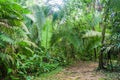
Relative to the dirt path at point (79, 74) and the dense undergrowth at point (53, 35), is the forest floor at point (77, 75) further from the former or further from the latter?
the dense undergrowth at point (53, 35)

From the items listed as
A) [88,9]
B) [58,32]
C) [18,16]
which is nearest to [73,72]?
[58,32]

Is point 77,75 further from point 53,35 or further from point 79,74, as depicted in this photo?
point 53,35

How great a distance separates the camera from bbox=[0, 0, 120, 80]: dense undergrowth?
570cm

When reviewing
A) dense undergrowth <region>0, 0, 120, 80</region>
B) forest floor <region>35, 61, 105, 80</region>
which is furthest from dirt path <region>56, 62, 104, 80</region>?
dense undergrowth <region>0, 0, 120, 80</region>

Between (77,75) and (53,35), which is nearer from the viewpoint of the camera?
(77,75)

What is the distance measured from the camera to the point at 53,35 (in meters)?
8.45

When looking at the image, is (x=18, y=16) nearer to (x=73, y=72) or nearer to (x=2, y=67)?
(x=2, y=67)

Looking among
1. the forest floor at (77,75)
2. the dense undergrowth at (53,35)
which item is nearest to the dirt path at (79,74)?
the forest floor at (77,75)

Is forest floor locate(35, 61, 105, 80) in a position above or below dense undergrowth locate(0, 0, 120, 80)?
below

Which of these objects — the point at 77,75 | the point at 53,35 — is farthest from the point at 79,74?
the point at 53,35

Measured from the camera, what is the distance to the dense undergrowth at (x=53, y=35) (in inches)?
224

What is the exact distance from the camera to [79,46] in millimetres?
8422

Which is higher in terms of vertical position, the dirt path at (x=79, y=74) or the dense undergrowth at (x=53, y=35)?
the dense undergrowth at (x=53, y=35)

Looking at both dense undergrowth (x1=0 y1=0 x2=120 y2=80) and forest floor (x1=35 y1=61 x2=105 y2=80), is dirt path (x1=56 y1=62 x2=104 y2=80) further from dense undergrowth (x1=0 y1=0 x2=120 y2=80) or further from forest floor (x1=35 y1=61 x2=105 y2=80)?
dense undergrowth (x1=0 y1=0 x2=120 y2=80)
